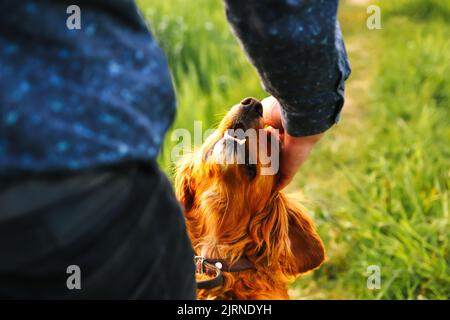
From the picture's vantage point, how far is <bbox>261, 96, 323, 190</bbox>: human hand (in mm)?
1621

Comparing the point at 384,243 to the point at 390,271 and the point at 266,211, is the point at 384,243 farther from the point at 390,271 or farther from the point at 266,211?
the point at 266,211

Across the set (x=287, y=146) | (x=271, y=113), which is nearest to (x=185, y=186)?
(x=271, y=113)

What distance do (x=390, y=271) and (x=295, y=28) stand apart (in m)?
1.96

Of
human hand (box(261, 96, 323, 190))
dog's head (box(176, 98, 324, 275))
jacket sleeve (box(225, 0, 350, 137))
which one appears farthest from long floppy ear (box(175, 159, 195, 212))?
jacket sleeve (box(225, 0, 350, 137))

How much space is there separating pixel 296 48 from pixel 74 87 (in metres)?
0.40

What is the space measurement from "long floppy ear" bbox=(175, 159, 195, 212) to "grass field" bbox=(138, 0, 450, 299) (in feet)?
1.65

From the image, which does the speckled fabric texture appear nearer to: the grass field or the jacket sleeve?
the jacket sleeve

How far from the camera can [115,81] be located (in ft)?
3.37

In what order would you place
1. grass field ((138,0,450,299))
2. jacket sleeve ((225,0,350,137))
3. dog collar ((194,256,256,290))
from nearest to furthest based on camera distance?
1. jacket sleeve ((225,0,350,137))
2. dog collar ((194,256,256,290))
3. grass field ((138,0,450,299))

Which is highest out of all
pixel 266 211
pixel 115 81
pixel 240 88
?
pixel 240 88

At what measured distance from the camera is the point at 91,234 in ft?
3.37

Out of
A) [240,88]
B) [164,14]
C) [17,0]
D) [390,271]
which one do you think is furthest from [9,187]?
[164,14]

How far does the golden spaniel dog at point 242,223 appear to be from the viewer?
222cm

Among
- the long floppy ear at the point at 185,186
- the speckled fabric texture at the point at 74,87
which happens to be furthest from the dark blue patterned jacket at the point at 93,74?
the long floppy ear at the point at 185,186
